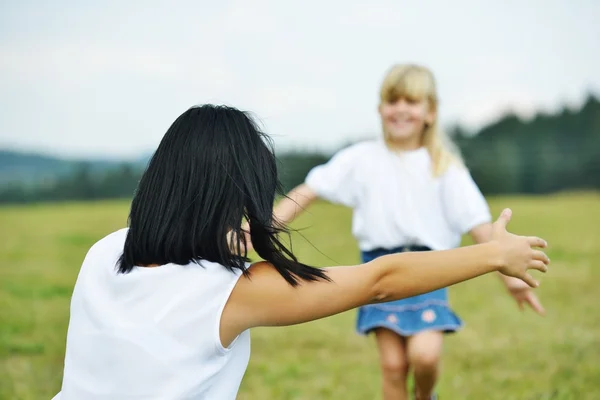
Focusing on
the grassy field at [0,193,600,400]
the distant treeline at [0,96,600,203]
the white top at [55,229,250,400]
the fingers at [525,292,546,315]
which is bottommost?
the distant treeline at [0,96,600,203]

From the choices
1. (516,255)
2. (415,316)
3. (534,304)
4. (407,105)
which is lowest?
(415,316)

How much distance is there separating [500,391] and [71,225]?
1095 centimetres

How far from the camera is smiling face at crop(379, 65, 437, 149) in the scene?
3.70m

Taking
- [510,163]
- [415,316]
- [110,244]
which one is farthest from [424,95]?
[510,163]

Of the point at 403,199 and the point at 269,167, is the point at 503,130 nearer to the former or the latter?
the point at 403,199

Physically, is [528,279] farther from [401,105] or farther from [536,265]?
[401,105]

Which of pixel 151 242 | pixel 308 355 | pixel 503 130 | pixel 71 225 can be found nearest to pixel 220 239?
pixel 151 242

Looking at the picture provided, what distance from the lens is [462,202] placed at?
359cm

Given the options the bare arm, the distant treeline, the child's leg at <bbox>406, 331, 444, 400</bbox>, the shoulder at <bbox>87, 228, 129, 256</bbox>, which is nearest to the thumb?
the bare arm

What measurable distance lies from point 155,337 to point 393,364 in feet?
5.86

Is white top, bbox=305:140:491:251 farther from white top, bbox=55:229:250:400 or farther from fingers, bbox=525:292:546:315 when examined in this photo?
white top, bbox=55:229:250:400

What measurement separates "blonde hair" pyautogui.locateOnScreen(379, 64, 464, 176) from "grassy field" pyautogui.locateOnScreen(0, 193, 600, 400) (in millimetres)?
689

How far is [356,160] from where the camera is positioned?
3775 mm

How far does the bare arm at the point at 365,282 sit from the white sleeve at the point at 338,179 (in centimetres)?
162
